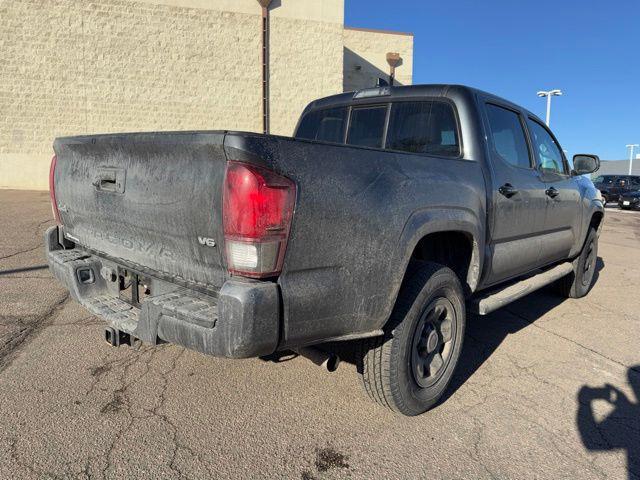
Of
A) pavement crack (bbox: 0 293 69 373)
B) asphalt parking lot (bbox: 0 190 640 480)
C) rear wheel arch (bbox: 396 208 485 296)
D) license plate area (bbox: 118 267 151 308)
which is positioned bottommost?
asphalt parking lot (bbox: 0 190 640 480)

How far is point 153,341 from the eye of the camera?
90.9 inches

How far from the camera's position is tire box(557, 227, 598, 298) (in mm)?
5645

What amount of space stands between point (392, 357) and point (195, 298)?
1.14m

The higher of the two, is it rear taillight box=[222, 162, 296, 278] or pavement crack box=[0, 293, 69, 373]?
rear taillight box=[222, 162, 296, 278]

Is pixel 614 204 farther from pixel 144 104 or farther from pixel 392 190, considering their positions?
pixel 392 190

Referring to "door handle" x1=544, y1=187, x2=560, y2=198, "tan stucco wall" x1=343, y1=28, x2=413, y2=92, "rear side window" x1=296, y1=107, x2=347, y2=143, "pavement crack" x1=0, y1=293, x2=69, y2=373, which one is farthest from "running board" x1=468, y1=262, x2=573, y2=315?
"tan stucco wall" x1=343, y1=28, x2=413, y2=92

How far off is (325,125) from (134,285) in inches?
92.4

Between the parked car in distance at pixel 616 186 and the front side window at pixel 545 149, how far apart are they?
24897mm

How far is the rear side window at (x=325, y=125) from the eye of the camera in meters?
4.14

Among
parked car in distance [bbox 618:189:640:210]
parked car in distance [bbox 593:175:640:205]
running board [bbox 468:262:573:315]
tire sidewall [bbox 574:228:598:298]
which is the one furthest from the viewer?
parked car in distance [bbox 593:175:640:205]

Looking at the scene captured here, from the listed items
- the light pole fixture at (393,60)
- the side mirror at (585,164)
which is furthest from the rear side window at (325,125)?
the light pole fixture at (393,60)

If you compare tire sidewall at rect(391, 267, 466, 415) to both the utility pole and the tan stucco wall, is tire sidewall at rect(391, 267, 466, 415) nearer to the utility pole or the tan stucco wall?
the utility pole

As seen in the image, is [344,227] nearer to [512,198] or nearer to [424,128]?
[424,128]

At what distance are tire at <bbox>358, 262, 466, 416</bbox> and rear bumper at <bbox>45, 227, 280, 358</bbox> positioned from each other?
32.6 inches
